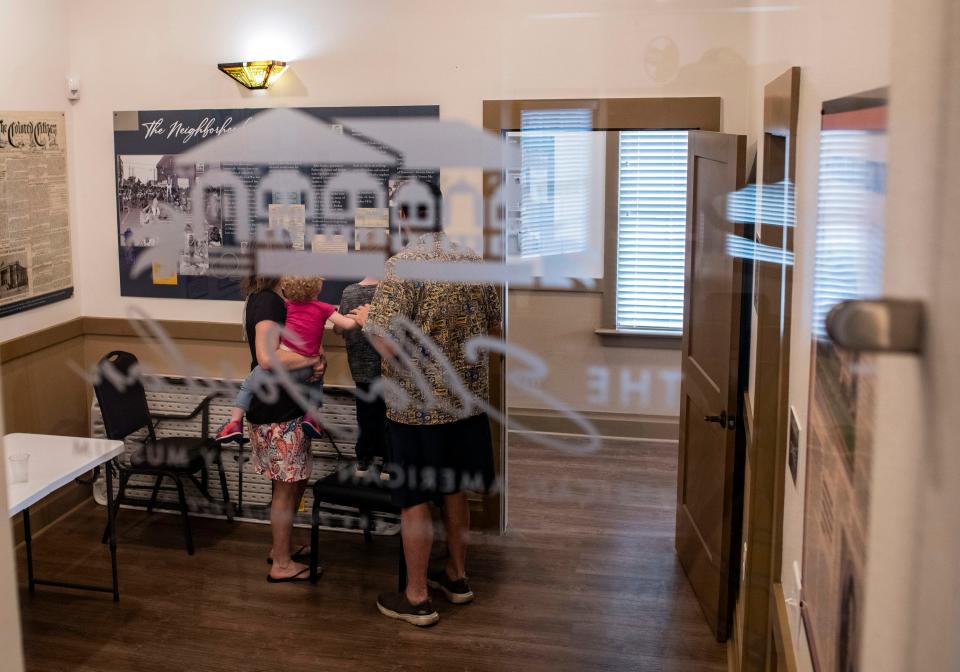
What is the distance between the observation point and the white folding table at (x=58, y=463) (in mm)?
2254

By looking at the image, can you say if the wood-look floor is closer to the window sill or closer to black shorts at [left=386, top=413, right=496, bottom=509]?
black shorts at [left=386, top=413, right=496, bottom=509]

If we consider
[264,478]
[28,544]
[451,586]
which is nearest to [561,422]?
[451,586]

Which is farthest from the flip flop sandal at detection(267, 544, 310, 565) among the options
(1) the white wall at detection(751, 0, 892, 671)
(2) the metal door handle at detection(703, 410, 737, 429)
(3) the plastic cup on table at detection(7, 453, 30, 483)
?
(1) the white wall at detection(751, 0, 892, 671)

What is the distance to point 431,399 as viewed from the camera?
92.6 inches

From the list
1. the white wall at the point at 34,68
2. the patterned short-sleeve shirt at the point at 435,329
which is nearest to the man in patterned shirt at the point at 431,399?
the patterned short-sleeve shirt at the point at 435,329

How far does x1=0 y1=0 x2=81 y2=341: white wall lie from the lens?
223 cm

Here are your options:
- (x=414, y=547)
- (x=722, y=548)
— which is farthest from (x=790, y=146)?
(x=414, y=547)

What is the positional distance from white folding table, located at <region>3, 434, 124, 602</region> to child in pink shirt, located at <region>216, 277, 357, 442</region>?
1.17ft

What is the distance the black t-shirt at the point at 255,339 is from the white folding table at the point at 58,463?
0.37 m

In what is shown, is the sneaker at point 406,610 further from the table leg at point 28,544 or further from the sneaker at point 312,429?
the table leg at point 28,544

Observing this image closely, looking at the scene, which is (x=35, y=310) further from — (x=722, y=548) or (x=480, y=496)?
(x=722, y=548)

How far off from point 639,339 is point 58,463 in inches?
61.1

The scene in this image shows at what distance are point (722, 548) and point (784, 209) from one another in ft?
3.89

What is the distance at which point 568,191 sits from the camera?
87.8 inches
